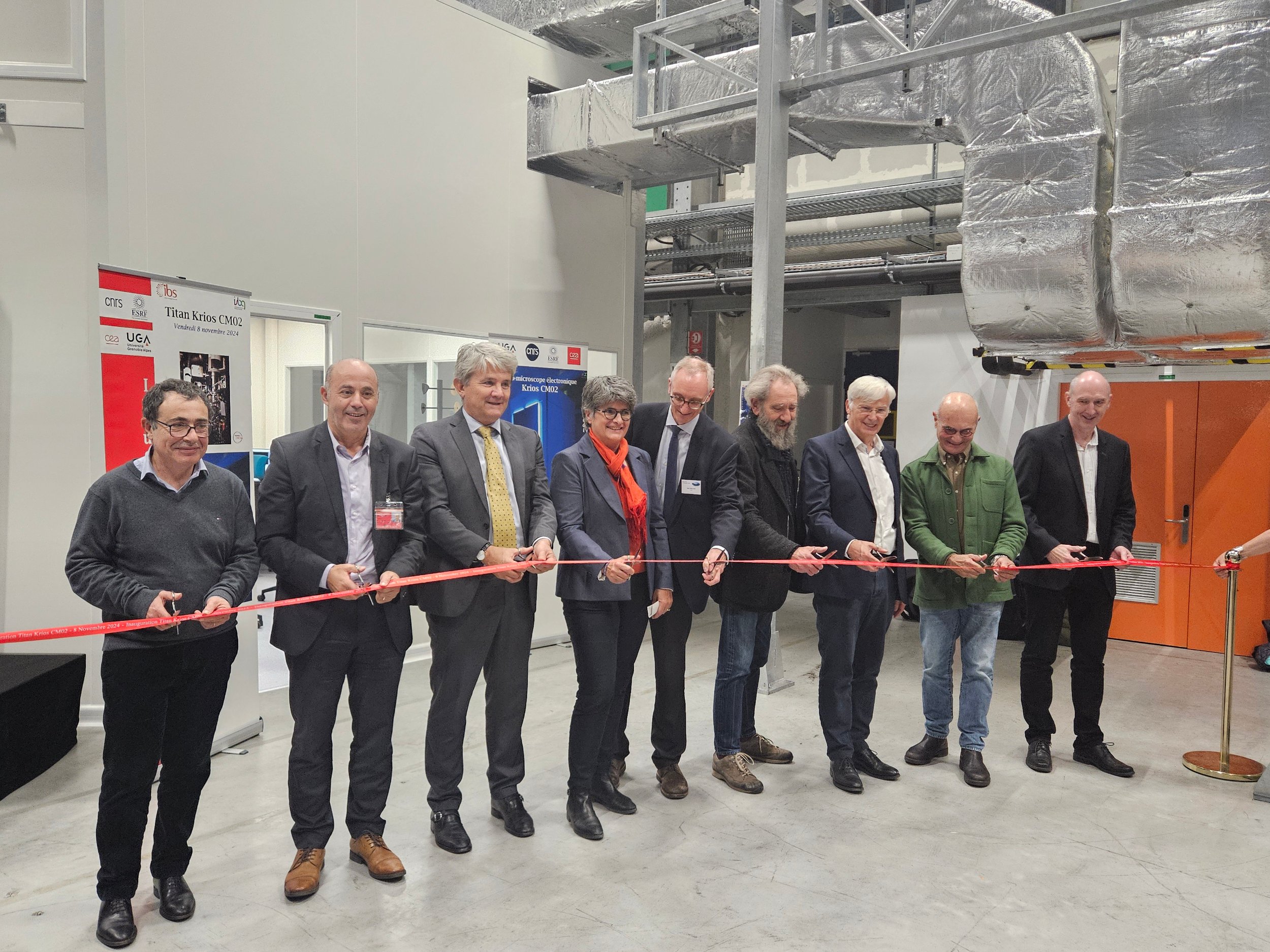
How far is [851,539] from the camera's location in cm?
365

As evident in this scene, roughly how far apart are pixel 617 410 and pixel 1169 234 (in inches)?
115

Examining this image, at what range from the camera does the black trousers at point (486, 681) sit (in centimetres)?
311

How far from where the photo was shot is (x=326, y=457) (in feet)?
9.34

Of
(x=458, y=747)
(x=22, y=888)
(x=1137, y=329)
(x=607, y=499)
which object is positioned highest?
(x=1137, y=329)

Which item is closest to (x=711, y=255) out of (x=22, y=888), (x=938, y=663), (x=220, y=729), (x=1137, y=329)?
(x=1137, y=329)

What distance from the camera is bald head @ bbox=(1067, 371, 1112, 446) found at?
159 inches

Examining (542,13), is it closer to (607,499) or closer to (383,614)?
(607,499)

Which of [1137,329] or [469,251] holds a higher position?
[469,251]

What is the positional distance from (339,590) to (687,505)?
4.66 feet

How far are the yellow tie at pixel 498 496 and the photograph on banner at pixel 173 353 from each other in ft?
4.11

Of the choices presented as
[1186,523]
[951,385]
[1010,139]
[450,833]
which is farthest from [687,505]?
[1186,523]

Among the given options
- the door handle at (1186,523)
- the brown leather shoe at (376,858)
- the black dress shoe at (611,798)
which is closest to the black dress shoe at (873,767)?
the black dress shoe at (611,798)

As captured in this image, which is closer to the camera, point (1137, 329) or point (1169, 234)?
point (1169, 234)

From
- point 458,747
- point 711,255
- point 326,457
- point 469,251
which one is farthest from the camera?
point 711,255
